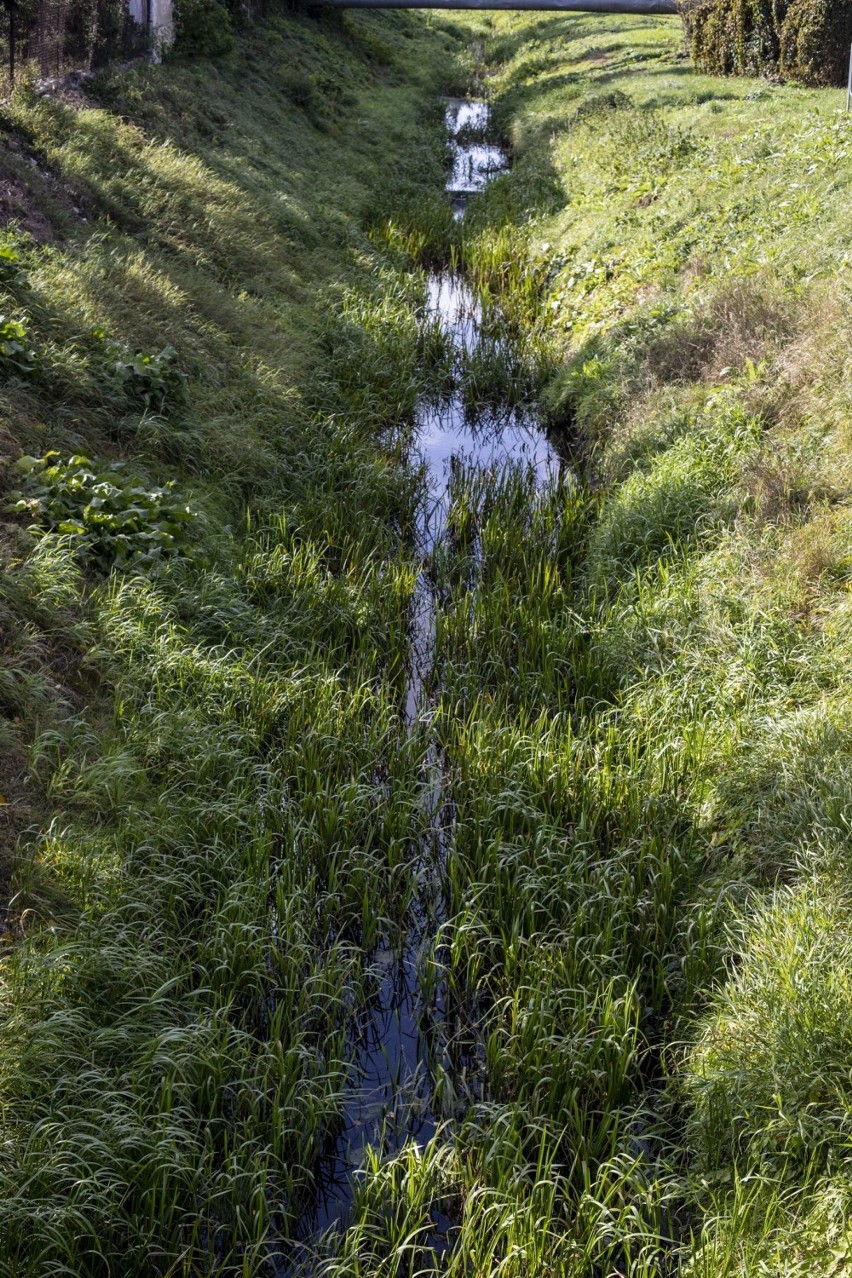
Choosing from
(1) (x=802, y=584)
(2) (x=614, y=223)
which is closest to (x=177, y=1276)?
(1) (x=802, y=584)

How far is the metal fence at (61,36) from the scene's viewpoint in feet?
37.4

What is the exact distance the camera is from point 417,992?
16.3ft

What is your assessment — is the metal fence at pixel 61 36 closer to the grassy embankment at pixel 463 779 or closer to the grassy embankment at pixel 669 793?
the grassy embankment at pixel 463 779

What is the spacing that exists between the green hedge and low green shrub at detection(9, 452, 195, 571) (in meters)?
13.8

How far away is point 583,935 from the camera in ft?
16.1

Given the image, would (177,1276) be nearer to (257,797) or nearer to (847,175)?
(257,797)

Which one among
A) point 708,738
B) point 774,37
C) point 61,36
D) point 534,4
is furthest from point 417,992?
point 534,4

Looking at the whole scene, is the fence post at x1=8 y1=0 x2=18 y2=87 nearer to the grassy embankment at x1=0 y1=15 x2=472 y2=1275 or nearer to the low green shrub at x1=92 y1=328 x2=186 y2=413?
the grassy embankment at x1=0 y1=15 x2=472 y2=1275

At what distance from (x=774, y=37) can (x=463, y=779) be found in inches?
640

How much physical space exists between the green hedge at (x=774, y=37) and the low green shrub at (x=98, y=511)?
45.3 feet

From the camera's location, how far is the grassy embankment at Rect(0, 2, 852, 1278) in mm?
3797

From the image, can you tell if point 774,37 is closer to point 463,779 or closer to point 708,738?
point 708,738

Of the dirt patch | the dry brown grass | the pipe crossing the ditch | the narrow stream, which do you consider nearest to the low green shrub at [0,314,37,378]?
the dirt patch

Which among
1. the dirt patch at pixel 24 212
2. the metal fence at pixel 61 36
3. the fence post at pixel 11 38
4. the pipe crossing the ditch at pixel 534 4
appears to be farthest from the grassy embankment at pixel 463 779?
the pipe crossing the ditch at pixel 534 4
